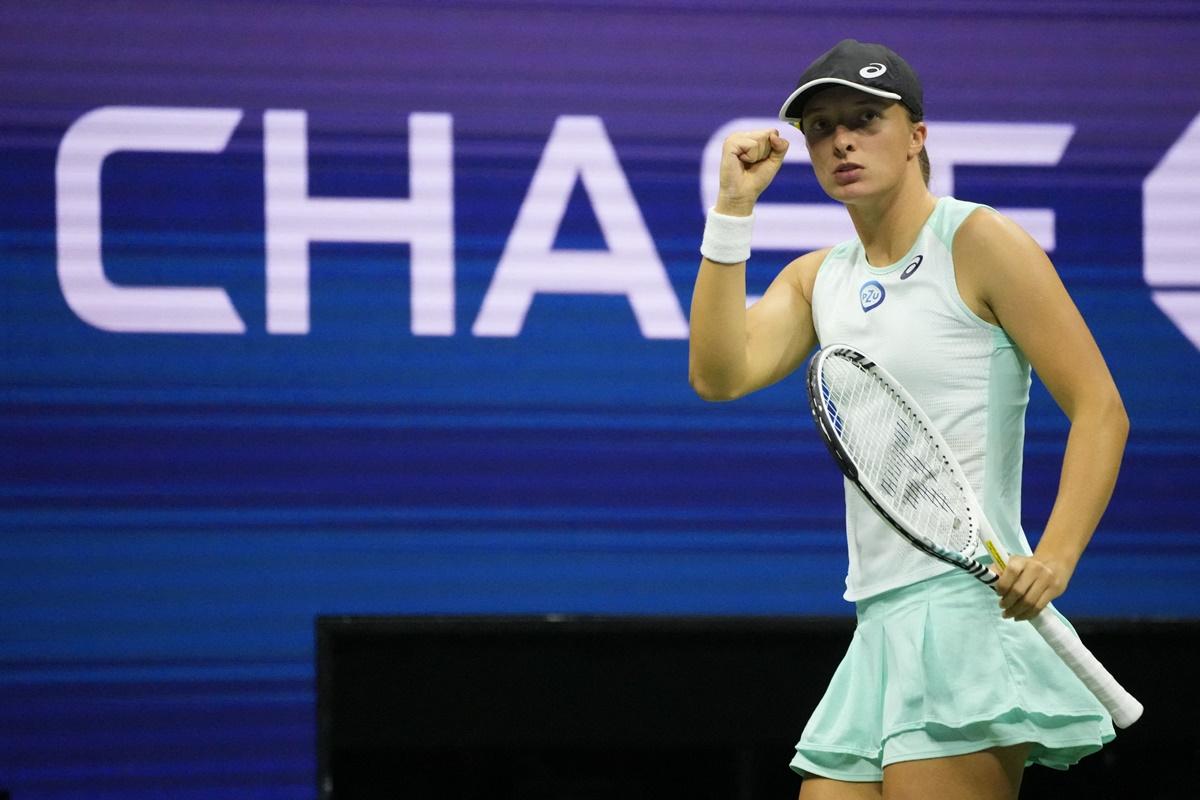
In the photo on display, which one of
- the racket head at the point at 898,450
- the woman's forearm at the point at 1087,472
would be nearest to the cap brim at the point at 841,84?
the racket head at the point at 898,450

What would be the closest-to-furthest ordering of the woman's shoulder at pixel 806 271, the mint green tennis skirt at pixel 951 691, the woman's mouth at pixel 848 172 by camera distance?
1. the mint green tennis skirt at pixel 951 691
2. the woman's mouth at pixel 848 172
3. the woman's shoulder at pixel 806 271

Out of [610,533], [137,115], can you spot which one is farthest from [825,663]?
[137,115]

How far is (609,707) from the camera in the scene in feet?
12.5

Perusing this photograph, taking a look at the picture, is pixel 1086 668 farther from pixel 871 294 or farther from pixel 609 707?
pixel 609 707

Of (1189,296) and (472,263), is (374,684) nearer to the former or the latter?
(472,263)

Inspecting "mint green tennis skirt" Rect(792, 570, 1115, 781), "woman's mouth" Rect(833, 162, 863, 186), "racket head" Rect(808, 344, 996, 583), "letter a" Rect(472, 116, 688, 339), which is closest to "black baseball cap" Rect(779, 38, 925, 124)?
"woman's mouth" Rect(833, 162, 863, 186)

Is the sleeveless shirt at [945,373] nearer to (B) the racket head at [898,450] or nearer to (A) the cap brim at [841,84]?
(B) the racket head at [898,450]

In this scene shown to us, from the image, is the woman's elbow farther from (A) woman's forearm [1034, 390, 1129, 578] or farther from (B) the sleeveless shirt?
(A) woman's forearm [1034, 390, 1129, 578]

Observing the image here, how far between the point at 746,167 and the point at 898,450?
0.51m

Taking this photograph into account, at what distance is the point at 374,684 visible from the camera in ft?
12.3

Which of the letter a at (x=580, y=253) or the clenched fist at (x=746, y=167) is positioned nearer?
the clenched fist at (x=746, y=167)

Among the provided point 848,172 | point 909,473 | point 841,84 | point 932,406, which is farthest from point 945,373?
point 841,84

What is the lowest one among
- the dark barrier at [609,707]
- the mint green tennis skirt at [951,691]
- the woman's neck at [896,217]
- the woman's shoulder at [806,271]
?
the dark barrier at [609,707]

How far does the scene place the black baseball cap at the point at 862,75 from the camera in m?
2.30
